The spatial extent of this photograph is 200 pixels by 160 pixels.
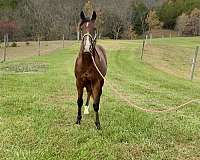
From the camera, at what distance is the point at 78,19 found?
76125 millimetres

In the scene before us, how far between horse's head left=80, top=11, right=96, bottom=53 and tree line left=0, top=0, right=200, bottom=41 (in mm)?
49302

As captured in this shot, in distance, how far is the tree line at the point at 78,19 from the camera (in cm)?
7144

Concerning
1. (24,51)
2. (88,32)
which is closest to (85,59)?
(88,32)

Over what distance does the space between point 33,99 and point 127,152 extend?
15.8 ft

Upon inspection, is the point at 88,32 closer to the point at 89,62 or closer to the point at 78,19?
the point at 89,62

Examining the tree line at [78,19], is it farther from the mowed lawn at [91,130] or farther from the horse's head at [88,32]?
the horse's head at [88,32]

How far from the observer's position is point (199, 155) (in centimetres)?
633

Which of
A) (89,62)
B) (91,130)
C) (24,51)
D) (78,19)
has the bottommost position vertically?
(24,51)

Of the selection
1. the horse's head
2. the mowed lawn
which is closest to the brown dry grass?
the mowed lawn

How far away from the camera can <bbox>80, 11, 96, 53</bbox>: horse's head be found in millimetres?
6766

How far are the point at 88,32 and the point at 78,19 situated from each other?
70374mm

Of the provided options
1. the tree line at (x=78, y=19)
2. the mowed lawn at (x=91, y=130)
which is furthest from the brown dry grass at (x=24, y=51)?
the mowed lawn at (x=91, y=130)

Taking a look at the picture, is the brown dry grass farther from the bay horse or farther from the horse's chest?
the horse's chest

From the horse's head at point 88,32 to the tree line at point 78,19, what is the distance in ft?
162
